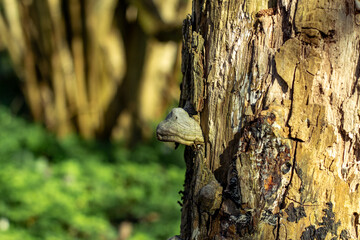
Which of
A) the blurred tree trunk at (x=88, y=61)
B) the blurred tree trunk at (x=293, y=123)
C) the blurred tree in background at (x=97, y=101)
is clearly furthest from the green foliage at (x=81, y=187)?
the blurred tree trunk at (x=293, y=123)

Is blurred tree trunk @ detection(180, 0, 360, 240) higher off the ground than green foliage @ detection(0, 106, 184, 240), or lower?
higher

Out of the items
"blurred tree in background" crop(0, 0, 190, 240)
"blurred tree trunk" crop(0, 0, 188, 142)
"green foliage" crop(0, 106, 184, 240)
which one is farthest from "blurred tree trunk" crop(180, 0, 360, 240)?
"blurred tree trunk" crop(0, 0, 188, 142)

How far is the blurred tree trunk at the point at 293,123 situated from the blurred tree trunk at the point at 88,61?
15.1 feet

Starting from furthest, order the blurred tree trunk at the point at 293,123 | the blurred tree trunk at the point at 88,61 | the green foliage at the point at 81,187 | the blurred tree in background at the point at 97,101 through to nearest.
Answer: the blurred tree trunk at the point at 88,61
the blurred tree in background at the point at 97,101
the green foliage at the point at 81,187
the blurred tree trunk at the point at 293,123

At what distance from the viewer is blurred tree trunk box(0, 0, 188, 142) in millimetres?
6098

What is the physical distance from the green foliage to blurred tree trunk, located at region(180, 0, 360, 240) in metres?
2.74

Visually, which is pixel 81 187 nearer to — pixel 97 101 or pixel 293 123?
pixel 97 101

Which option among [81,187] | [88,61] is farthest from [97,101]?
[81,187]

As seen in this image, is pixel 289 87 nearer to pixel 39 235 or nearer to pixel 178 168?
pixel 39 235

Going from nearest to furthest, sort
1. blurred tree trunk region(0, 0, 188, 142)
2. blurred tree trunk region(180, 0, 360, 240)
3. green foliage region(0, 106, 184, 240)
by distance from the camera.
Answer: blurred tree trunk region(180, 0, 360, 240)
green foliage region(0, 106, 184, 240)
blurred tree trunk region(0, 0, 188, 142)

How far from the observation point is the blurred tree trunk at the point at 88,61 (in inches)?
240

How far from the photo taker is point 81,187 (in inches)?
188

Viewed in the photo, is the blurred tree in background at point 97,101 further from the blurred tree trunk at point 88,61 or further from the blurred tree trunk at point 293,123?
the blurred tree trunk at point 293,123

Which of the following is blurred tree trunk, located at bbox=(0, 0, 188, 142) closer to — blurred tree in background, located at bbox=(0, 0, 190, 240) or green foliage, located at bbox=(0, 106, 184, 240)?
blurred tree in background, located at bbox=(0, 0, 190, 240)
